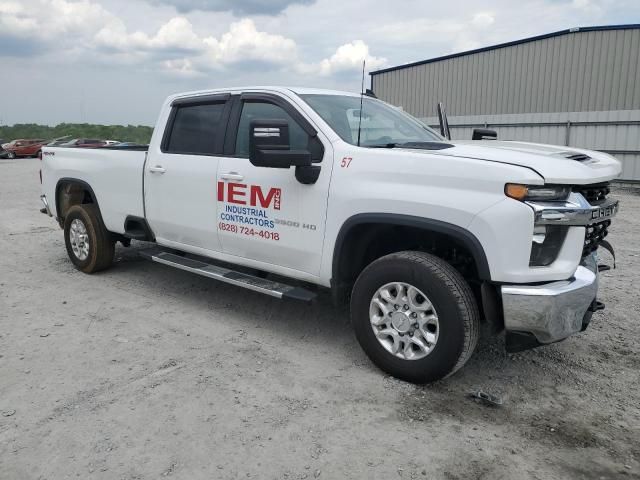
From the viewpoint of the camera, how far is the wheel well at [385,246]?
358 cm

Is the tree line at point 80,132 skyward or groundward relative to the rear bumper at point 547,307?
skyward

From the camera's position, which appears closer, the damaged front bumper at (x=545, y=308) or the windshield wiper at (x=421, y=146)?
the damaged front bumper at (x=545, y=308)

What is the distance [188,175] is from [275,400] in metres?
2.25

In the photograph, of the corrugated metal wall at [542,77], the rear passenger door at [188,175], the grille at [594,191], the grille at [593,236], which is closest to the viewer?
the grille at [594,191]

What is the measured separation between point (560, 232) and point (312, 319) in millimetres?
2352

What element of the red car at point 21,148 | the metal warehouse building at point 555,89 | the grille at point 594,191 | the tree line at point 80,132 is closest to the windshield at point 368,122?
the grille at point 594,191

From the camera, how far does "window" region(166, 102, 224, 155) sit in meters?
4.76

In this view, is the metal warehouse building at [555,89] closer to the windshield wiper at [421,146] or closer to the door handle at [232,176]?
the windshield wiper at [421,146]

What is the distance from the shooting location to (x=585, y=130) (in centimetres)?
1650

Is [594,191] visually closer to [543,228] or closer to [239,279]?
[543,228]

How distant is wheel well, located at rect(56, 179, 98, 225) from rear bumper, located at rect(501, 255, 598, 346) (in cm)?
495

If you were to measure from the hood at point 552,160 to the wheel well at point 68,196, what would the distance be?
4.50 m

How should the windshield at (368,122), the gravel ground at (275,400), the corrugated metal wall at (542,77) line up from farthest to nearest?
the corrugated metal wall at (542,77) < the windshield at (368,122) < the gravel ground at (275,400)

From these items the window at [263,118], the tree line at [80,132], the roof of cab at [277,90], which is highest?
the tree line at [80,132]
